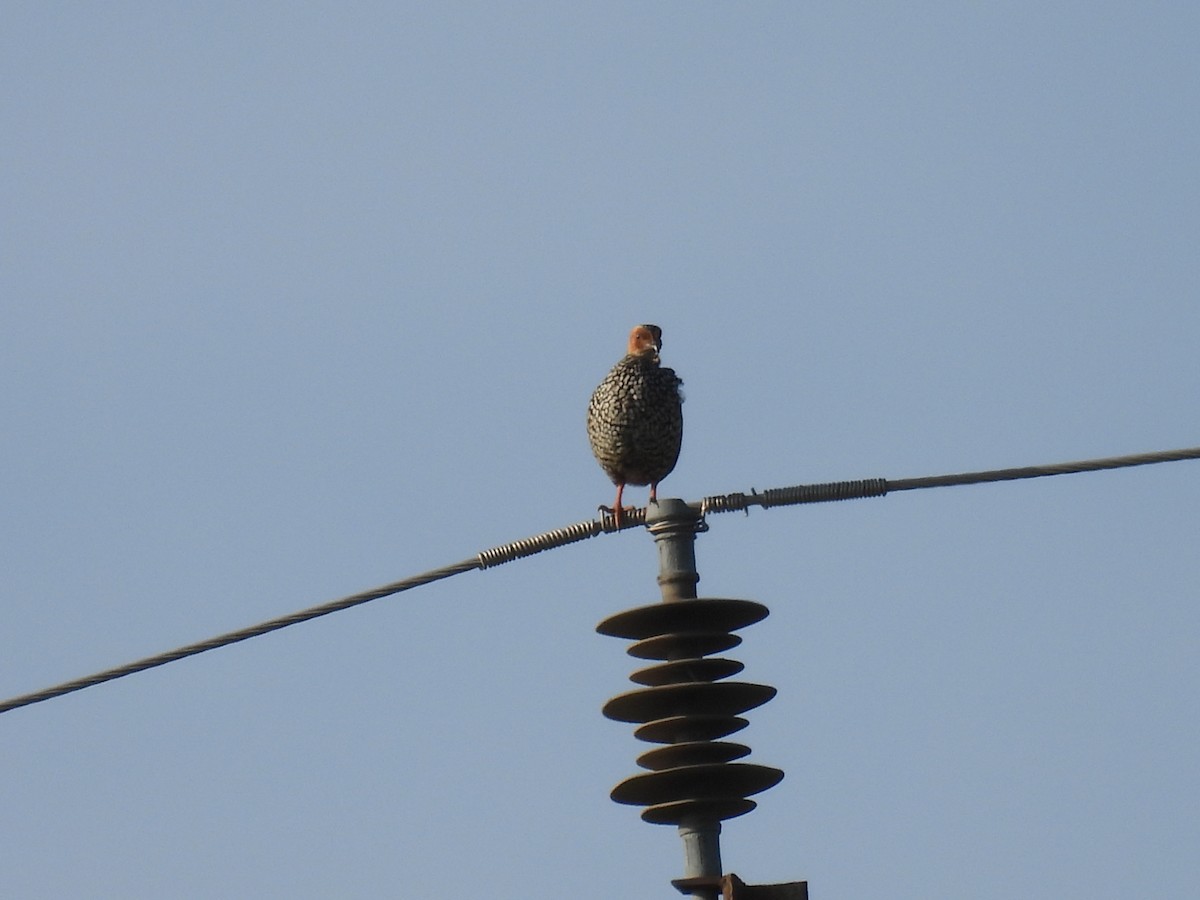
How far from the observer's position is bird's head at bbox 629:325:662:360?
13.9 m

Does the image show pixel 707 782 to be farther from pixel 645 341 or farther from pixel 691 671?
pixel 645 341

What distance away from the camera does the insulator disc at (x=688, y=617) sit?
754 centimetres

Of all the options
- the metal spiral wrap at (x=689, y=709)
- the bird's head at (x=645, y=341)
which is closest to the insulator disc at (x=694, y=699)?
the metal spiral wrap at (x=689, y=709)

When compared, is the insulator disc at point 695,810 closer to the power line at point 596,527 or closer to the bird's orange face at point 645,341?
the power line at point 596,527

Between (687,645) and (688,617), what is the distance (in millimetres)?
101

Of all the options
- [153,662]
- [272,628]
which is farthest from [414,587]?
[153,662]

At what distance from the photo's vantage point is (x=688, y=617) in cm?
758

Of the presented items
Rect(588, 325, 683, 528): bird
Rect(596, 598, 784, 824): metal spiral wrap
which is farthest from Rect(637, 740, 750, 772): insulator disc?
Rect(588, 325, 683, 528): bird

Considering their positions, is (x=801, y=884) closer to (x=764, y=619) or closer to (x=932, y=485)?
(x=764, y=619)

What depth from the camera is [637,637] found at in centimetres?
766

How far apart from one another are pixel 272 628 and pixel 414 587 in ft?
2.05

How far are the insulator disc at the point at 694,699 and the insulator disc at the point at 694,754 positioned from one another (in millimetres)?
124

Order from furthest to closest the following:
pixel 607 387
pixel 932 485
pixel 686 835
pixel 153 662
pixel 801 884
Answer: pixel 607 387, pixel 153 662, pixel 932 485, pixel 686 835, pixel 801 884

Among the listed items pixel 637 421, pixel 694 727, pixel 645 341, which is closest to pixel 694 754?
pixel 694 727
